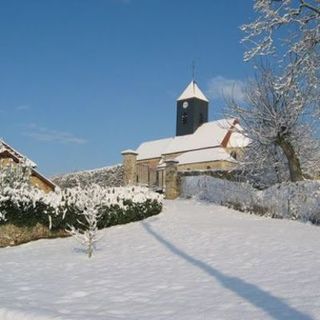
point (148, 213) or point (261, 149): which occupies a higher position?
point (261, 149)

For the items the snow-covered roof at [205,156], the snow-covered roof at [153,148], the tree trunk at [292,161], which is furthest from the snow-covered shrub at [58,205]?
the snow-covered roof at [153,148]

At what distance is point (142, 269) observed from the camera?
996 centimetres

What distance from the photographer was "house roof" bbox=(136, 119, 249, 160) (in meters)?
56.1

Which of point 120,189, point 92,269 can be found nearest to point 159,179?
point 120,189

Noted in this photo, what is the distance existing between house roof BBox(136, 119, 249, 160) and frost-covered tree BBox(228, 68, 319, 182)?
2769cm

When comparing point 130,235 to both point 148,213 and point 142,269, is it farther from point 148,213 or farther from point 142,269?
point 142,269

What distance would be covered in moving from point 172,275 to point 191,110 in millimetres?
55699

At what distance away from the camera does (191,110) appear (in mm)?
64000

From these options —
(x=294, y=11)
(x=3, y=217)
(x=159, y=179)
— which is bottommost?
(x=3, y=217)

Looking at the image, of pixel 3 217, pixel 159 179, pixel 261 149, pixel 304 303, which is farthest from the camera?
pixel 159 179

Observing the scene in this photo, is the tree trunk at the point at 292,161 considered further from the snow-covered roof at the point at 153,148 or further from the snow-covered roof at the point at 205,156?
the snow-covered roof at the point at 153,148

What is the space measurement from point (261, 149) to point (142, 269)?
1554 centimetres

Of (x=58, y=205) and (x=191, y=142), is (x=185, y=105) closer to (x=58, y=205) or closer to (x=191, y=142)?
(x=191, y=142)

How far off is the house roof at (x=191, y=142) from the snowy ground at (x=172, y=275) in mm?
39994
